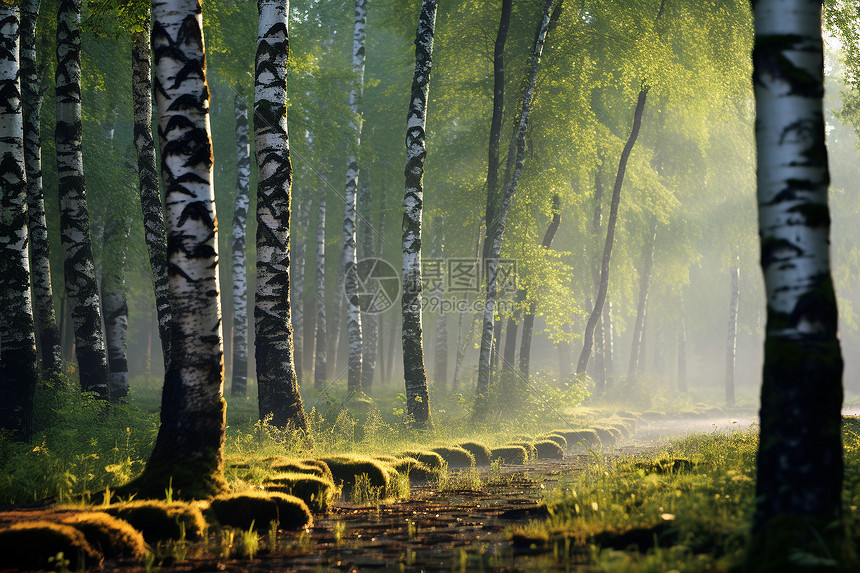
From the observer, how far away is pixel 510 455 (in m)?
10.2

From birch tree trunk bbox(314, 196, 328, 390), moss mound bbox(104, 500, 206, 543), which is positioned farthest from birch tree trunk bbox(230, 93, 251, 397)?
moss mound bbox(104, 500, 206, 543)

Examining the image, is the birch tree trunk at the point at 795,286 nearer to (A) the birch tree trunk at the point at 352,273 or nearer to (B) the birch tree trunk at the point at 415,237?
(B) the birch tree trunk at the point at 415,237

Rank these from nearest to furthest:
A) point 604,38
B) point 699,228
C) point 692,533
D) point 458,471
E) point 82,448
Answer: point 692,533 → point 82,448 → point 458,471 → point 604,38 → point 699,228

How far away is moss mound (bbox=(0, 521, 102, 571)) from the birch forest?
14 millimetres

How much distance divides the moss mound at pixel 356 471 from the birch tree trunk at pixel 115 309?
659cm

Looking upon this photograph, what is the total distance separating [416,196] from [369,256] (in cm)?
1190

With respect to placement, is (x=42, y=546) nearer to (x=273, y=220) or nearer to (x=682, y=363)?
(x=273, y=220)

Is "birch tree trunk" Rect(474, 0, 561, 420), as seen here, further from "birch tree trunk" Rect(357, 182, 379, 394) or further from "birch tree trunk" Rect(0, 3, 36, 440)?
"birch tree trunk" Rect(0, 3, 36, 440)

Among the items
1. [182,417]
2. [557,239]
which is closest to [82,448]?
[182,417]

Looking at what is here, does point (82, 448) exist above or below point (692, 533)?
below

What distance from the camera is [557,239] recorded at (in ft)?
94.1

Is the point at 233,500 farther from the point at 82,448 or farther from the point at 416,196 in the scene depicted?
the point at 416,196

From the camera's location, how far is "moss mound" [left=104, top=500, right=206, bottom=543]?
168 inches

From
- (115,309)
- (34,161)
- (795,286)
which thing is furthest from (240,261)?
(795,286)
